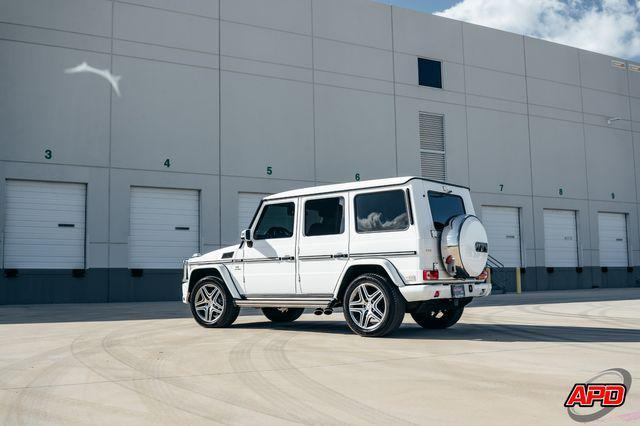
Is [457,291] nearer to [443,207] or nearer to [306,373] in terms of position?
[443,207]

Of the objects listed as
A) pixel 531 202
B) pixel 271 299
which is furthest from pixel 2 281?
pixel 531 202

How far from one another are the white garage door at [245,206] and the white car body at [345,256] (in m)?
12.2

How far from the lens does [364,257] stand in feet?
30.2

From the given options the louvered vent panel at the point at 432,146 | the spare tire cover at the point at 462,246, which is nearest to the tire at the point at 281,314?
the spare tire cover at the point at 462,246

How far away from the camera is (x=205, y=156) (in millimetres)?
22703

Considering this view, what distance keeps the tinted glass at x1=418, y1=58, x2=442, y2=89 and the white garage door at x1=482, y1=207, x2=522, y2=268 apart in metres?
5.82

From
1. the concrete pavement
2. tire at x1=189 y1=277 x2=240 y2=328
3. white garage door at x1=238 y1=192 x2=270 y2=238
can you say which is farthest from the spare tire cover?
white garage door at x1=238 y1=192 x2=270 y2=238

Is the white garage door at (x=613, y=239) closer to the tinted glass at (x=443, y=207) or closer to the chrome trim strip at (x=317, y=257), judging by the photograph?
the tinted glass at (x=443, y=207)

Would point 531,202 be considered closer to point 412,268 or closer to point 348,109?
point 348,109

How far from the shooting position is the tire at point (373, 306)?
8836 mm

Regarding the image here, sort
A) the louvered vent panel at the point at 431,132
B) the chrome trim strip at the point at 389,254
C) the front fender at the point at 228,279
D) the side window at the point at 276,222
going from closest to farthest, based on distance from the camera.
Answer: the chrome trim strip at the point at 389,254, the side window at the point at 276,222, the front fender at the point at 228,279, the louvered vent panel at the point at 431,132

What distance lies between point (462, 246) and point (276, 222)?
9.99 feet

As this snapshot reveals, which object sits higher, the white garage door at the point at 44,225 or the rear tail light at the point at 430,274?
the white garage door at the point at 44,225

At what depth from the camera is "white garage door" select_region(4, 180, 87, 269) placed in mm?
19922
